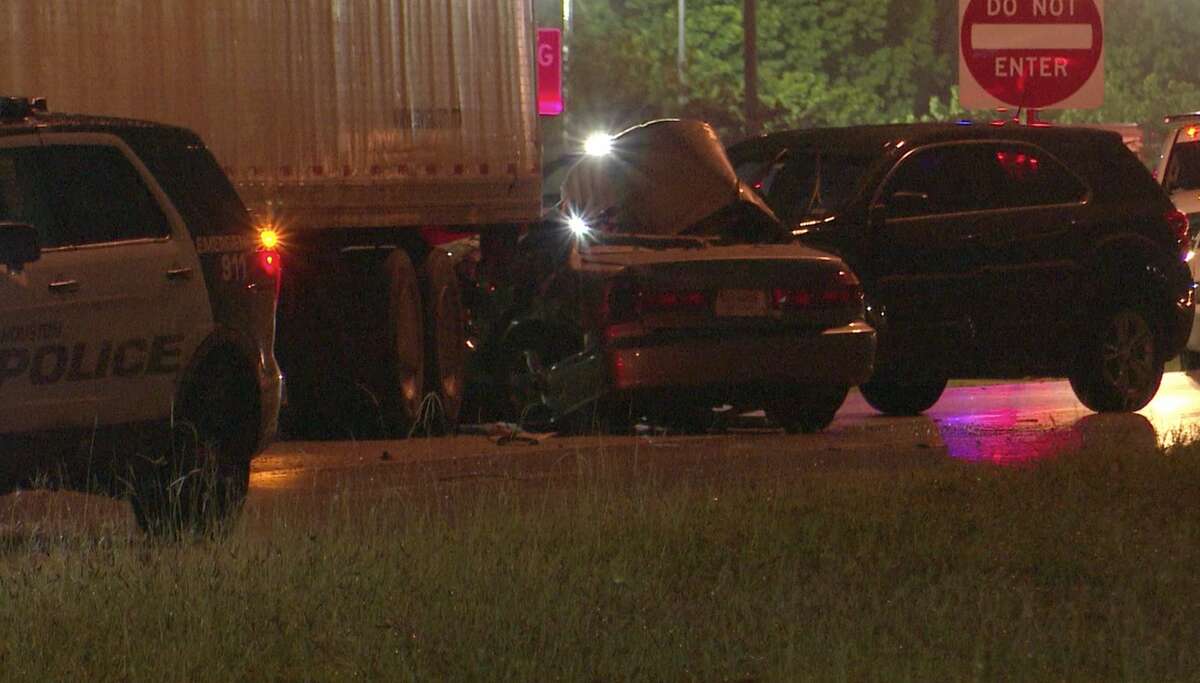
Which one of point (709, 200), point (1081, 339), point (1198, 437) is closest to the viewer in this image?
point (1198, 437)

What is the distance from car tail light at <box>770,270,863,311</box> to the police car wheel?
12.2 ft

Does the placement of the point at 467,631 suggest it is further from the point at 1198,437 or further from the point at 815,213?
the point at 815,213

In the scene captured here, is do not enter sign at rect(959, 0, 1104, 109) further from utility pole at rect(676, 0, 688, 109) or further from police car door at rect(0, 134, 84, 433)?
utility pole at rect(676, 0, 688, 109)

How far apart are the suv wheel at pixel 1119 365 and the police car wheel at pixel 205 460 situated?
256 inches

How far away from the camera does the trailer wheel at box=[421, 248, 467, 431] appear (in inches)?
575

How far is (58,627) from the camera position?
22.5 feet

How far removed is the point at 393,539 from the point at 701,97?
4008cm

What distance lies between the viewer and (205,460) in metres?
9.55

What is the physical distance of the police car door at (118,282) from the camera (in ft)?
29.4

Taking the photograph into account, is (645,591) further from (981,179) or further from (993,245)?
(981,179)

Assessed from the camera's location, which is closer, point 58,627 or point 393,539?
point 58,627

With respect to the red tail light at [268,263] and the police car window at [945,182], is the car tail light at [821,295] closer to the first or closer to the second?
the police car window at [945,182]

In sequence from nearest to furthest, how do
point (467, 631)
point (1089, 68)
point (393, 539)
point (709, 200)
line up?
point (467, 631)
point (393, 539)
point (709, 200)
point (1089, 68)

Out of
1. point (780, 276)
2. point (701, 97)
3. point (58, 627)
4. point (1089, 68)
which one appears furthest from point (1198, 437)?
point (701, 97)
